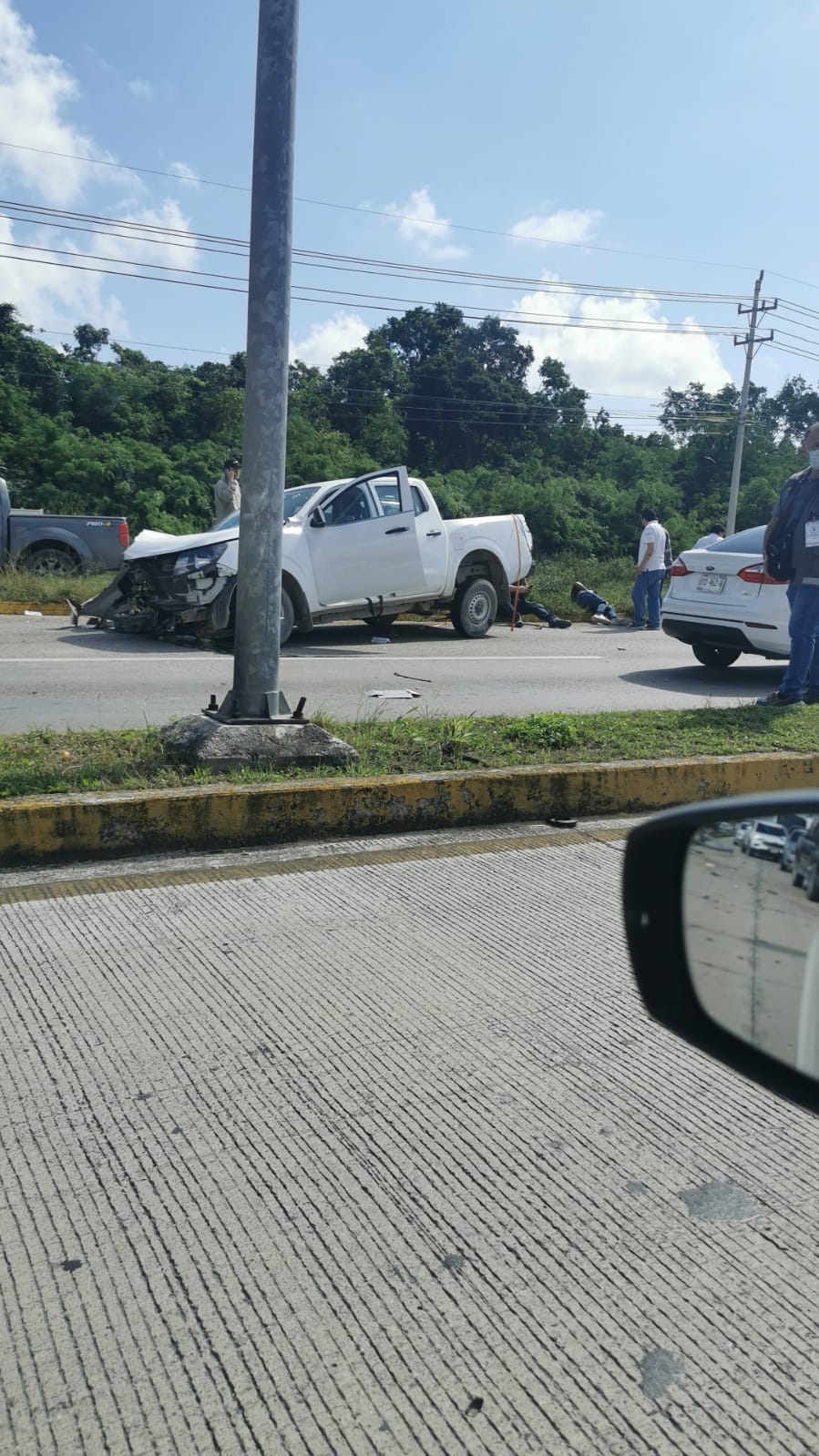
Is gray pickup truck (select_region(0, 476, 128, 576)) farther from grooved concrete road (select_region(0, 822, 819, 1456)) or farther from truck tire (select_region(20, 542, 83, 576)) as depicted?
grooved concrete road (select_region(0, 822, 819, 1456))

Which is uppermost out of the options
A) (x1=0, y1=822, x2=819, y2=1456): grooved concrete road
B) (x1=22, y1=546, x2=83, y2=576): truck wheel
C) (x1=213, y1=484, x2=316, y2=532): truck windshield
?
(x1=213, y1=484, x2=316, y2=532): truck windshield

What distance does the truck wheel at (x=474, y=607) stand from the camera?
1398cm

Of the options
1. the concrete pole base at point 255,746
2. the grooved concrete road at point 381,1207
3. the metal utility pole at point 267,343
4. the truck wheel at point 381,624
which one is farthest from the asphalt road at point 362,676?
→ the grooved concrete road at point 381,1207

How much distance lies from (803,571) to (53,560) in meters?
11.9

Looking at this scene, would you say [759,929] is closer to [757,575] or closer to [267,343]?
[267,343]

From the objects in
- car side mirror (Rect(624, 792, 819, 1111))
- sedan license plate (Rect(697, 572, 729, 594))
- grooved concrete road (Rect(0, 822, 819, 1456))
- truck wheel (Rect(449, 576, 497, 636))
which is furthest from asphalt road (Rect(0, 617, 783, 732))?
car side mirror (Rect(624, 792, 819, 1111))

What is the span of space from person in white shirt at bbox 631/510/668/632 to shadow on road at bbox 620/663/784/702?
4.21 metres

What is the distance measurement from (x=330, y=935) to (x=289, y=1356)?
2.03m

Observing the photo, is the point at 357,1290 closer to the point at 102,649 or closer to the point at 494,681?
the point at 494,681

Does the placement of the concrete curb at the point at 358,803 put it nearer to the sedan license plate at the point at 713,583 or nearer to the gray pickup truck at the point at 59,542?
the sedan license plate at the point at 713,583

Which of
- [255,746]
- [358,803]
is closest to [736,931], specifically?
[358,803]

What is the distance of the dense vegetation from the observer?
31219 millimetres

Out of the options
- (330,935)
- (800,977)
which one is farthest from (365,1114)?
(800,977)

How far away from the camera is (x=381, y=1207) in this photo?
2.45 m
